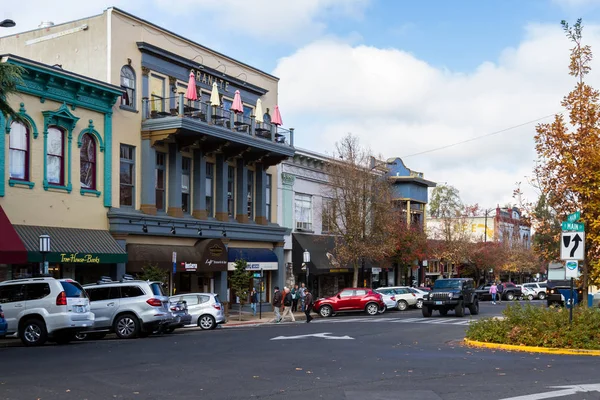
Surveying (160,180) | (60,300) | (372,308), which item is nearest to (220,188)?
(160,180)

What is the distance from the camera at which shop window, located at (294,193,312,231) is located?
4719cm

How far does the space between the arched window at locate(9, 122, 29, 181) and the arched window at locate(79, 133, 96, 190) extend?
109 inches

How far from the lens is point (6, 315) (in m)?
21.3

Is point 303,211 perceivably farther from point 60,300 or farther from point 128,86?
point 60,300

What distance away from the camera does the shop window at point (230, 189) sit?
40.6 meters

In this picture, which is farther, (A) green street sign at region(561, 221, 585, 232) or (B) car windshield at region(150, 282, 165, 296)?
(B) car windshield at region(150, 282, 165, 296)

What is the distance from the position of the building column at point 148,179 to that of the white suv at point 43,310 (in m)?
12.6

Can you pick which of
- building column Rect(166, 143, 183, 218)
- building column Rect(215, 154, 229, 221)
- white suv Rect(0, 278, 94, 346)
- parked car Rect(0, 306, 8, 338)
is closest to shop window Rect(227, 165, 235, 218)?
building column Rect(215, 154, 229, 221)

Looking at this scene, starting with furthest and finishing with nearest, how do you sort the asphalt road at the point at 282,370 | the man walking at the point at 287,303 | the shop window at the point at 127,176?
the man walking at the point at 287,303 → the shop window at the point at 127,176 → the asphalt road at the point at 282,370

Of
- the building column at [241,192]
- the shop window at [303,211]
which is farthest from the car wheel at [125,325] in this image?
the shop window at [303,211]

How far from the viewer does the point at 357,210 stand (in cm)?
4591

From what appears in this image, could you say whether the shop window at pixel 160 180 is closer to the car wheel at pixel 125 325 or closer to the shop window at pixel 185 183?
the shop window at pixel 185 183

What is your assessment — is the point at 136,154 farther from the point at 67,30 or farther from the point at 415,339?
the point at 415,339

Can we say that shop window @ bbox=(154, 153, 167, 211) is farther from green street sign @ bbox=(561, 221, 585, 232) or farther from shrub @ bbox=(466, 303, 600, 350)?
green street sign @ bbox=(561, 221, 585, 232)
